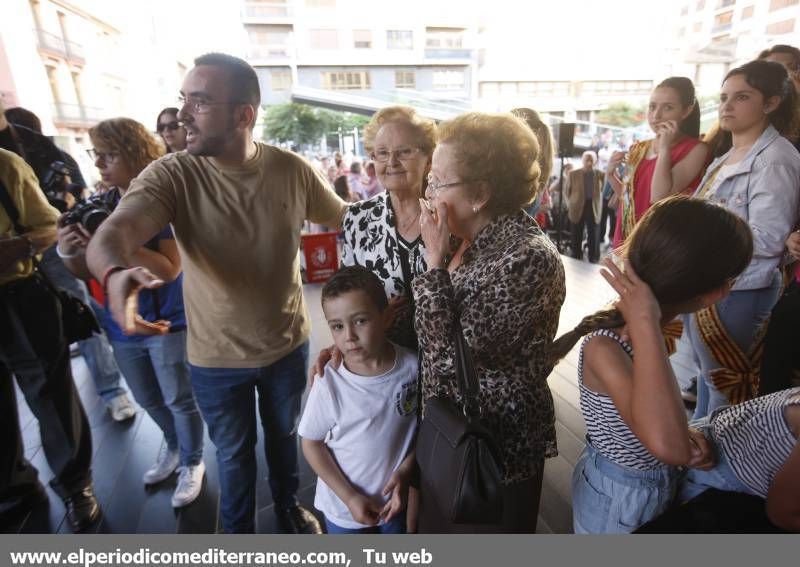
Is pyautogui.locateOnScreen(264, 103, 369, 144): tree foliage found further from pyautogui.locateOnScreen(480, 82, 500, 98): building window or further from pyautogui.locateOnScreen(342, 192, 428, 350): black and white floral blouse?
pyautogui.locateOnScreen(342, 192, 428, 350): black and white floral blouse

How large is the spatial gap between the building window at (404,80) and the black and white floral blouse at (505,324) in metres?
25.0

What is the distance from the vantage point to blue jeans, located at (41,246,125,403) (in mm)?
2430

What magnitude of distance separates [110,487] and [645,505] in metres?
2.23

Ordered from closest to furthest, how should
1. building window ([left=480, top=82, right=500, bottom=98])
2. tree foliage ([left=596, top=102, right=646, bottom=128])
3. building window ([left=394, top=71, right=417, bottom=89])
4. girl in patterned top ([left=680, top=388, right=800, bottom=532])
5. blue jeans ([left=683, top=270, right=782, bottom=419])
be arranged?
girl in patterned top ([left=680, top=388, right=800, bottom=532]), blue jeans ([left=683, top=270, right=782, bottom=419]), building window ([left=394, top=71, right=417, bottom=89]), tree foliage ([left=596, top=102, right=646, bottom=128]), building window ([left=480, top=82, right=500, bottom=98])

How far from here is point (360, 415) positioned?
106cm

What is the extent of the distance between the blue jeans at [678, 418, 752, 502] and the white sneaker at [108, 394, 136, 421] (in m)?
2.77

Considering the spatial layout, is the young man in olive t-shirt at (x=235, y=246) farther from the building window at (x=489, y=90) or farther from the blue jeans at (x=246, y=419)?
the building window at (x=489, y=90)

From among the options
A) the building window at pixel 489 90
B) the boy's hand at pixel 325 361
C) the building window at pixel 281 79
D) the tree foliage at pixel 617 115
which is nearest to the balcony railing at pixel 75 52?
the boy's hand at pixel 325 361

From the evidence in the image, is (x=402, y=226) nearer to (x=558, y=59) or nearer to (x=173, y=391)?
(x=173, y=391)

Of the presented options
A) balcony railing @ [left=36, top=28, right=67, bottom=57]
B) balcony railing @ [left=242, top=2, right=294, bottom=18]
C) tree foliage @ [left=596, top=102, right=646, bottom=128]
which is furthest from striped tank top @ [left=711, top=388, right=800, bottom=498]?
tree foliage @ [left=596, top=102, right=646, bottom=128]

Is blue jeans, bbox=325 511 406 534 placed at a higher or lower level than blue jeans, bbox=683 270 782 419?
lower

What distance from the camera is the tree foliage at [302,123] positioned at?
790 inches

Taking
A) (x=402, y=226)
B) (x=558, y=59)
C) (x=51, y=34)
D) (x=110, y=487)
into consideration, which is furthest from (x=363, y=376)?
(x=558, y=59)

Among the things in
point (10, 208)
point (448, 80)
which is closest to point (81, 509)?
point (10, 208)
